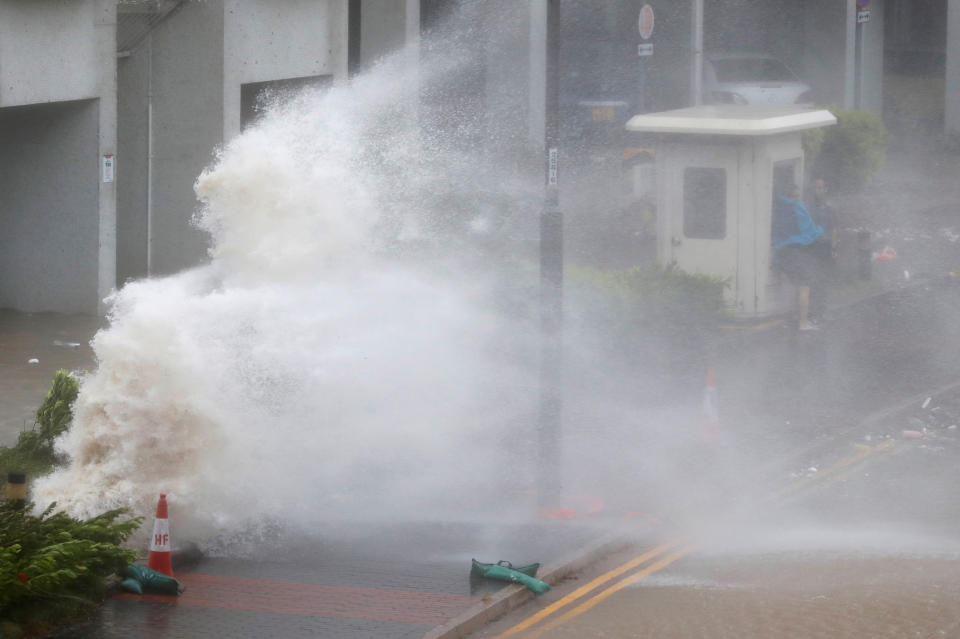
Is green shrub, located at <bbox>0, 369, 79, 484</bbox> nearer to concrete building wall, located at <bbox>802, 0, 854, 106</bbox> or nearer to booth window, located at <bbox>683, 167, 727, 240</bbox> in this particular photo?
booth window, located at <bbox>683, 167, 727, 240</bbox>

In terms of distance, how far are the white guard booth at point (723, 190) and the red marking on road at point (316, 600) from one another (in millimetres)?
8651

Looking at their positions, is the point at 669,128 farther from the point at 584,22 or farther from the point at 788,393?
the point at 584,22

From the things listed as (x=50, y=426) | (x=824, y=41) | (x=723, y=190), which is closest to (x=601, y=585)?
(x=50, y=426)

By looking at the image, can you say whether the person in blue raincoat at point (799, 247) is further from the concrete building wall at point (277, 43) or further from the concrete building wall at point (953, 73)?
the concrete building wall at point (953, 73)

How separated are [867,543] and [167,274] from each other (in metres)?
11.3

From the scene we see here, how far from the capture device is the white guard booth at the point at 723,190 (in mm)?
16328

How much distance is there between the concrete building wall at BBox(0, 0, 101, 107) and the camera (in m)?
15.3

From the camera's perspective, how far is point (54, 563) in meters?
7.30

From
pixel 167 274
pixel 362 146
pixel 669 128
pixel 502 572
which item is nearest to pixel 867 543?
pixel 502 572

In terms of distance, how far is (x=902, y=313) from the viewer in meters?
18.3

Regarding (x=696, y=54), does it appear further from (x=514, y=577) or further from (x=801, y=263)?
(x=514, y=577)

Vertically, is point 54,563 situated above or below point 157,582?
above

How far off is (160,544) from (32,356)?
715cm

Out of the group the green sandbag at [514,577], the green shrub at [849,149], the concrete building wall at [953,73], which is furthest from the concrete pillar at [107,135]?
the concrete building wall at [953,73]
